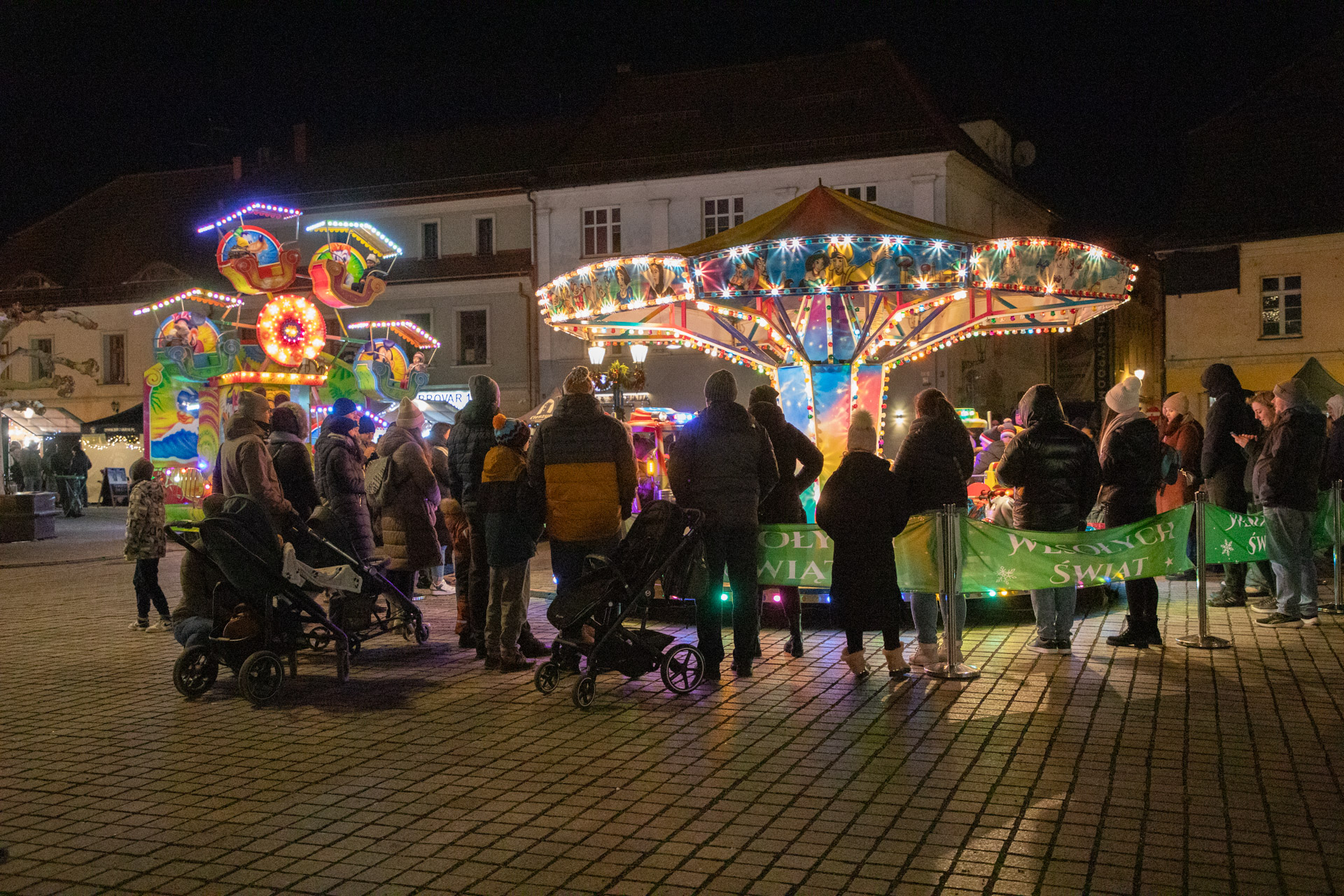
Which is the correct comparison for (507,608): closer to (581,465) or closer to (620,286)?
(581,465)

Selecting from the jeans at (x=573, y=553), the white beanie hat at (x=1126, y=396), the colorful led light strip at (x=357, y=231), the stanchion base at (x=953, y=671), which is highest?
the colorful led light strip at (x=357, y=231)

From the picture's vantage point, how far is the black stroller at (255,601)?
7.52 meters

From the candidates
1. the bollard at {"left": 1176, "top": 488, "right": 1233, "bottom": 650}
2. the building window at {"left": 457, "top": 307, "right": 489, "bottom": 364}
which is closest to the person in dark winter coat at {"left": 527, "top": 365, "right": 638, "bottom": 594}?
the bollard at {"left": 1176, "top": 488, "right": 1233, "bottom": 650}

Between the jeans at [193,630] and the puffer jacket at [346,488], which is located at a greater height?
the puffer jacket at [346,488]

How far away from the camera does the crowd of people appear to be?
8133mm

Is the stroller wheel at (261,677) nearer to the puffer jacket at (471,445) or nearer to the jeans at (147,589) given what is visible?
the puffer jacket at (471,445)

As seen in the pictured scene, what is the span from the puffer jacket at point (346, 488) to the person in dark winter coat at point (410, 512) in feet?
0.92

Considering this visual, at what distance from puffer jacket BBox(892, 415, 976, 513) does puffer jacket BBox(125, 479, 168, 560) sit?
6391 mm

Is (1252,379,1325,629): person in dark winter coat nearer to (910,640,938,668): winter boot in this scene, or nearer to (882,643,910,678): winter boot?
(910,640,938,668): winter boot

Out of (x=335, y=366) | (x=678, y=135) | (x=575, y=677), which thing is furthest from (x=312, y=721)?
(x=678, y=135)

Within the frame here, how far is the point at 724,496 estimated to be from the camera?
8.16 metres

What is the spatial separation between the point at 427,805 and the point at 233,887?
3.64 feet

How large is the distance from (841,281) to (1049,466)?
2.82 meters

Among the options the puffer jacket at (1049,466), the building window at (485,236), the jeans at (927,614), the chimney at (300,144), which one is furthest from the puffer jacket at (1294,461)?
the chimney at (300,144)
